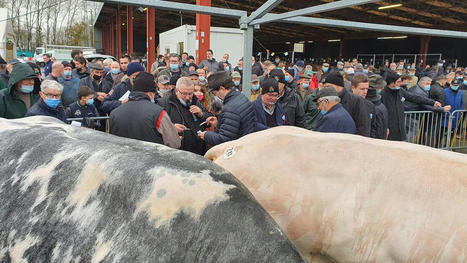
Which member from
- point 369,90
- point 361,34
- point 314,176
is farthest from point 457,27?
point 314,176

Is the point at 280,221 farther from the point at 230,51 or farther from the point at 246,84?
the point at 230,51

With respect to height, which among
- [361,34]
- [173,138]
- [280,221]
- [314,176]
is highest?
[361,34]

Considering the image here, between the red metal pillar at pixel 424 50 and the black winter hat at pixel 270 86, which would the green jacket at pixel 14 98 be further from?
the red metal pillar at pixel 424 50

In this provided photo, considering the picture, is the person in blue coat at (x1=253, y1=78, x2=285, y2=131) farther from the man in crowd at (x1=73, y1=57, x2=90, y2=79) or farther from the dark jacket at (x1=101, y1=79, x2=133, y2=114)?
the man in crowd at (x1=73, y1=57, x2=90, y2=79)

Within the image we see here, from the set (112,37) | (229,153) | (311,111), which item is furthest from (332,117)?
(112,37)

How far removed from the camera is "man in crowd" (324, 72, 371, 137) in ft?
14.6

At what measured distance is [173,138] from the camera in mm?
3076

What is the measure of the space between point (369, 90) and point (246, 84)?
326cm

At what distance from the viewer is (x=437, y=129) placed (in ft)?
24.3

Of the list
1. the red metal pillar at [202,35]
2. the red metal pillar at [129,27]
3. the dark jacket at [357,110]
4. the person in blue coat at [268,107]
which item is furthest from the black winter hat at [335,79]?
the red metal pillar at [129,27]

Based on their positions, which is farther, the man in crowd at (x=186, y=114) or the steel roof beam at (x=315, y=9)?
the man in crowd at (x=186, y=114)

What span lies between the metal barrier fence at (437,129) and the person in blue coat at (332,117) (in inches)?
148

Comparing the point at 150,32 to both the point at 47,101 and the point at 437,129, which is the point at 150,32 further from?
the point at 47,101

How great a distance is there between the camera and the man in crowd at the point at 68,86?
19.7 ft
